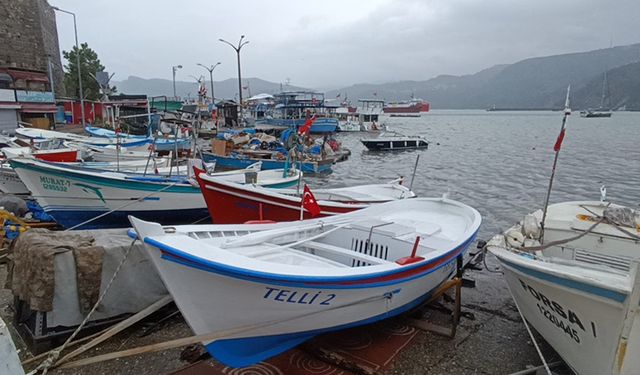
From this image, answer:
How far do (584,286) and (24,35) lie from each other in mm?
47437

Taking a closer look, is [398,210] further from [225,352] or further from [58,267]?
[58,267]

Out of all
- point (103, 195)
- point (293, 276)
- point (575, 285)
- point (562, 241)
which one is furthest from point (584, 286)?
point (103, 195)

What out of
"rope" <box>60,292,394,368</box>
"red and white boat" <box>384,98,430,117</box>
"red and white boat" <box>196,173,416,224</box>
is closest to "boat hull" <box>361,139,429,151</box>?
"red and white boat" <box>196,173,416,224</box>

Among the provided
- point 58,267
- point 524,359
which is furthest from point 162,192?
point 524,359

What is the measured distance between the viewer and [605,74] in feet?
572

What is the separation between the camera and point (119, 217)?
10281 millimetres

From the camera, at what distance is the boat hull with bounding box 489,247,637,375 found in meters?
3.51

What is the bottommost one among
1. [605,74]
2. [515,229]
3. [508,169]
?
[508,169]

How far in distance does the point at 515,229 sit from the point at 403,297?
223 cm

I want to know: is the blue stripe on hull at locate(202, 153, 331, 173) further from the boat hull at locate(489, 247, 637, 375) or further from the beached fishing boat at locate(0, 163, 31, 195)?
the boat hull at locate(489, 247, 637, 375)

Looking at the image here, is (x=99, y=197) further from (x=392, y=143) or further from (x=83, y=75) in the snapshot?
(x=83, y=75)

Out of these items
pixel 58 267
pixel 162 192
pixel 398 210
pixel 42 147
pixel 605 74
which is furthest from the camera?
pixel 605 74

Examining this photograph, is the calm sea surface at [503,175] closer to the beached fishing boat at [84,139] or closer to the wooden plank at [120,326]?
the beached fishing boat at [84,139]

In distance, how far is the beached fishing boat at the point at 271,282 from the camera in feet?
12.7
